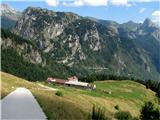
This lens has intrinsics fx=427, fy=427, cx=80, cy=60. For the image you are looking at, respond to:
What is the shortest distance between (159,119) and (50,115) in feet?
112

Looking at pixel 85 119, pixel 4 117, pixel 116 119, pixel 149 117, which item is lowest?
pixel 149 117

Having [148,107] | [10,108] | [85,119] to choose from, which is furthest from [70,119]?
[148,107]

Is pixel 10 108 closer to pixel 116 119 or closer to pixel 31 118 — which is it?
pixel 31 118

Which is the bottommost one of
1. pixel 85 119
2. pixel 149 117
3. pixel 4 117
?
pixel 149 117

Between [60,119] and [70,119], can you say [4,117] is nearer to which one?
[60,119]

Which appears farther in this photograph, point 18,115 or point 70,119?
point 70,119

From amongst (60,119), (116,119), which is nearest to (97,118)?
(60,119)

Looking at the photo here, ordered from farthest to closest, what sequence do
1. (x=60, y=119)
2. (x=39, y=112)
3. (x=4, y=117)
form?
(x=39, y=112) → (x=60, y=119) → (x=4, y=117)

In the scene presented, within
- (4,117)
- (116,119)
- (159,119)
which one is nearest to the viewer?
(4,117)

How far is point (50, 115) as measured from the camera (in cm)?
3259

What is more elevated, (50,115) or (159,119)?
(50,115)

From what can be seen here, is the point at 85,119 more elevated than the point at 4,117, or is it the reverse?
the point at 4,117

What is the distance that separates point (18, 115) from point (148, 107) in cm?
4330

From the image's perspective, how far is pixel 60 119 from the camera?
1271 inches
